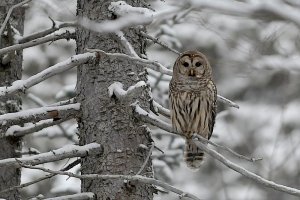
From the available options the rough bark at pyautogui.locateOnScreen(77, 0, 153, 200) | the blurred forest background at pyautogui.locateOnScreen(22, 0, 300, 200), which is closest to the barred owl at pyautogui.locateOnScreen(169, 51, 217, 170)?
the rough bark at pyautogui.locateOnScreen(77, 0, 153, 200)

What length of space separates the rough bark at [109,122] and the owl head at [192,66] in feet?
2.56

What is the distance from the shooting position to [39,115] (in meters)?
5.84

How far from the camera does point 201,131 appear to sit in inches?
271

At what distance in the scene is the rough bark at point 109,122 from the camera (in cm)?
590

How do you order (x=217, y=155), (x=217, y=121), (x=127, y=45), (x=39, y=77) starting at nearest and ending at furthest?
(x=217, y=155) → (x=39, y=77) → (x=127, y=45) → (x=217, y=121)

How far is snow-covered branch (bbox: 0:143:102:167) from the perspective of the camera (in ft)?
18.0

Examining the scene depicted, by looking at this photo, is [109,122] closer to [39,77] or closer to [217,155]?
[39,77]

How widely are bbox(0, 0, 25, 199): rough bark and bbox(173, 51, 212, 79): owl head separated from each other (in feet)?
4.52

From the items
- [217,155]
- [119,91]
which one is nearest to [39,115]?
[119,91]

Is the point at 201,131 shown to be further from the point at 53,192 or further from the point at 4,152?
the point at 53,192

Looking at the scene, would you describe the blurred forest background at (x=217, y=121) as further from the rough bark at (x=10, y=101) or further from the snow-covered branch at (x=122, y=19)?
the snow-covered branch at (x=122, y=19)

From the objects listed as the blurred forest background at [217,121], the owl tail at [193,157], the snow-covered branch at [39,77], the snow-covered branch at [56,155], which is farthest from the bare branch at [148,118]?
the blurred forest background at [217,121]

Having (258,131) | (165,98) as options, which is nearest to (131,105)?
(165,98)

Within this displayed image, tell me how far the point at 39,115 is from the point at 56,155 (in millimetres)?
341
